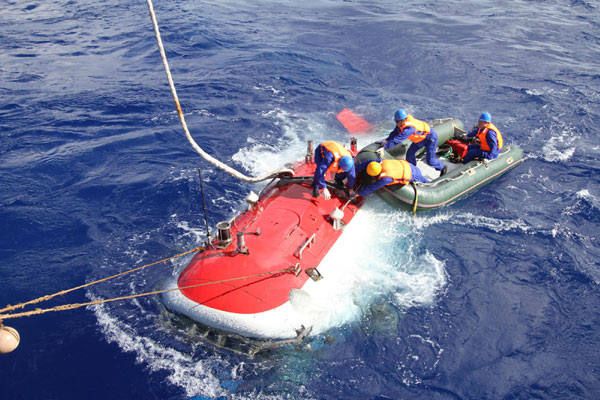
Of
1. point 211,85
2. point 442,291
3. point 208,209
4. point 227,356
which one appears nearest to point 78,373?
point 227,356

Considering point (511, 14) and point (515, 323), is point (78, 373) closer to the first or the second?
point (515, 323)

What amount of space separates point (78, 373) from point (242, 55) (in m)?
14.2

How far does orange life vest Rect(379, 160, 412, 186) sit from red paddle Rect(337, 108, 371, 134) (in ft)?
15.6

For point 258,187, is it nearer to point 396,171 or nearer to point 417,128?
point 396,171

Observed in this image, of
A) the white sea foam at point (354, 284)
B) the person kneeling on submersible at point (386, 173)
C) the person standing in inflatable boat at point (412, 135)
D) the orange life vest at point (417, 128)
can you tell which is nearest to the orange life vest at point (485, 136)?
the person standing in inflatable boat at point (412, 135)

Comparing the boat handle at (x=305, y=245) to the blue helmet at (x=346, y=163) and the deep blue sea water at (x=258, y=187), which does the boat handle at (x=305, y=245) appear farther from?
the blue helmet at (x=346, y=163)

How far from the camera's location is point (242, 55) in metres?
17.4

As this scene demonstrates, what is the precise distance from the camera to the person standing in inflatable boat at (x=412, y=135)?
29.3 feet

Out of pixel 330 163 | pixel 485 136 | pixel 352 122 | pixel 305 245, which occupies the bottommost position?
pixel 352 122

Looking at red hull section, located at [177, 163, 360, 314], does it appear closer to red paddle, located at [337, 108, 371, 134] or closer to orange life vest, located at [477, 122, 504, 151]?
orange life vest, located at [477, 122, 504, 151]

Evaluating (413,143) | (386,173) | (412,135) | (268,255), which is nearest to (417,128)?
(412,135)

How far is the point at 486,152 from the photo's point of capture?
33.2 ft

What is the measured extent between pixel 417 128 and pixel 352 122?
4.47 meters

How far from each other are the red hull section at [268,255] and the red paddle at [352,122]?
540 centimetres
